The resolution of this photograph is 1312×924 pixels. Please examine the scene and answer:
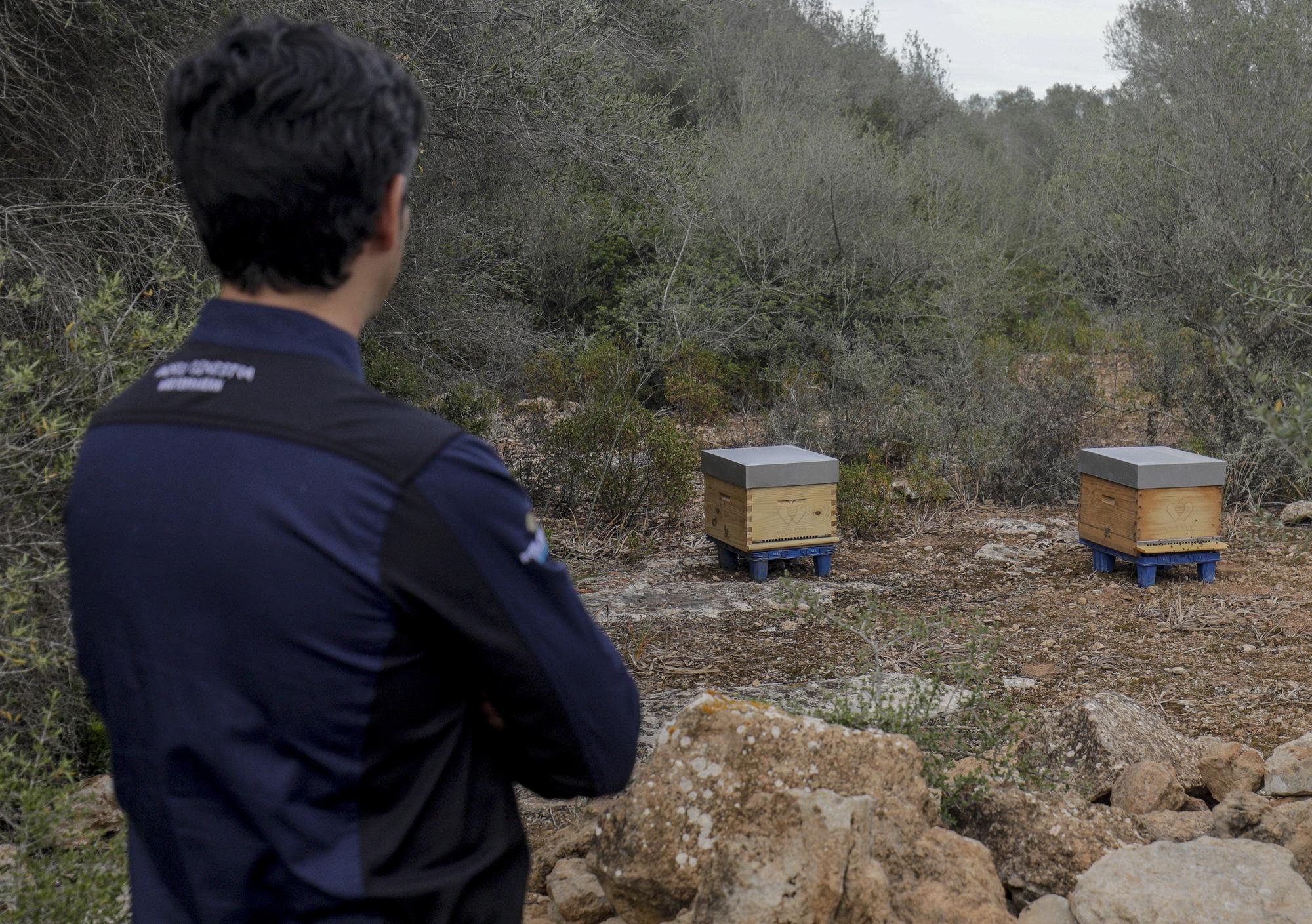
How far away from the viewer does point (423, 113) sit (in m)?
1.14

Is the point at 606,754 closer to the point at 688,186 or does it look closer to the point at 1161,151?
the point at 688,186

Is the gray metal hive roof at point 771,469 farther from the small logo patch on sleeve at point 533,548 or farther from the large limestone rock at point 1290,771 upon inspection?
the small logo patch on sleeve at point 533,548

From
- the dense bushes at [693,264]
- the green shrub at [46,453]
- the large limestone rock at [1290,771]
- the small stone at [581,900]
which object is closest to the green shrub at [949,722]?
the large limestone rock at [1290,771]

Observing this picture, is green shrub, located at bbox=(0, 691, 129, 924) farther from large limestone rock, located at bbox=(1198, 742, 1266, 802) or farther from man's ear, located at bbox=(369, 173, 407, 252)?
large limestone rock, located at bbox=(1198, 742, 1266, 802)

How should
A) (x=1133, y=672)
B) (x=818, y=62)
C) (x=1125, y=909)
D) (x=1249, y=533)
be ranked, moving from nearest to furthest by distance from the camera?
1. (x=1125, y=909)
2. (x=1133, y=672)
3. (x=1249, y=533)
4. (x=818, y=62)

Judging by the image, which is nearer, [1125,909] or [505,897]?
[505,897]

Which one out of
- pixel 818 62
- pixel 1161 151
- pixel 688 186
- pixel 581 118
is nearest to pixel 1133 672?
pixel 581 118

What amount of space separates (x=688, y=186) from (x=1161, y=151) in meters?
5.46

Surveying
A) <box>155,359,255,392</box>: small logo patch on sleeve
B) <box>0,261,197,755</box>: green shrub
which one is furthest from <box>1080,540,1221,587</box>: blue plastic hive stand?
<box>155,359,255,392</box>: small logo patch on sleeve

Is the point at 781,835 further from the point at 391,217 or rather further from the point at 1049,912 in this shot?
the point at 391,217

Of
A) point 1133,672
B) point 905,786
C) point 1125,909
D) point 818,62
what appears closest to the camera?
point 1125,909

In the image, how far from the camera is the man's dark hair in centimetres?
101

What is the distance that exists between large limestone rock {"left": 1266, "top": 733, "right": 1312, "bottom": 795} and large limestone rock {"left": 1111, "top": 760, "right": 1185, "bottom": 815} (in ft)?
1.07

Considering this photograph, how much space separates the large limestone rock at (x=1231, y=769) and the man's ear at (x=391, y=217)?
360 centimetres
